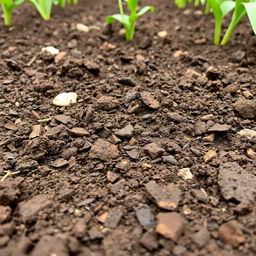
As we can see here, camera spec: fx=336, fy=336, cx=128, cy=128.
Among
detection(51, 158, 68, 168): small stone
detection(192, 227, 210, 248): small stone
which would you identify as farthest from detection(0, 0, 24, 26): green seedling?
detection(192, 227, 210, 248): small stone

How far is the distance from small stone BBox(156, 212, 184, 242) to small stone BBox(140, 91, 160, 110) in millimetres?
526

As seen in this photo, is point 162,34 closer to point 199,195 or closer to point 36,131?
point 36,131

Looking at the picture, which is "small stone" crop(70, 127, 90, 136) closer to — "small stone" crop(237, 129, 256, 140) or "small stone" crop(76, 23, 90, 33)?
"small stone" crop(237, 129, 256, 140)

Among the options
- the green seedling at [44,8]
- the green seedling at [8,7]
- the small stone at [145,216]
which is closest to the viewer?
the small stone at [145,216]

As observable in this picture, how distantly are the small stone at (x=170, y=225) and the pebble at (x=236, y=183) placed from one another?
0.61ft

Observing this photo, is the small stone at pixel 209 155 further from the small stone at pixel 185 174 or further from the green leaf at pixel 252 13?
the green leaf at pixel 252 13

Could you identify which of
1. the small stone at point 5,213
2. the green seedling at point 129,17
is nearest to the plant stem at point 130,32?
the green seedling at point 129,17

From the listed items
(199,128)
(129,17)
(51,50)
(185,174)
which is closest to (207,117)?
(199,128)

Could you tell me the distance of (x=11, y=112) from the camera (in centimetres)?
140

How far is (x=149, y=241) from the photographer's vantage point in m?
0.91

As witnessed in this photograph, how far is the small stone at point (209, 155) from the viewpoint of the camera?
3.91ft

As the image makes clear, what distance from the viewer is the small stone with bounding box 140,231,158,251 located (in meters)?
0.90

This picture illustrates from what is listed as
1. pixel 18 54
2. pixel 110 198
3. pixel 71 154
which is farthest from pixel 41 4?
pixel 110 198

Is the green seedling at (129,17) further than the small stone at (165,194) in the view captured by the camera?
Yes
